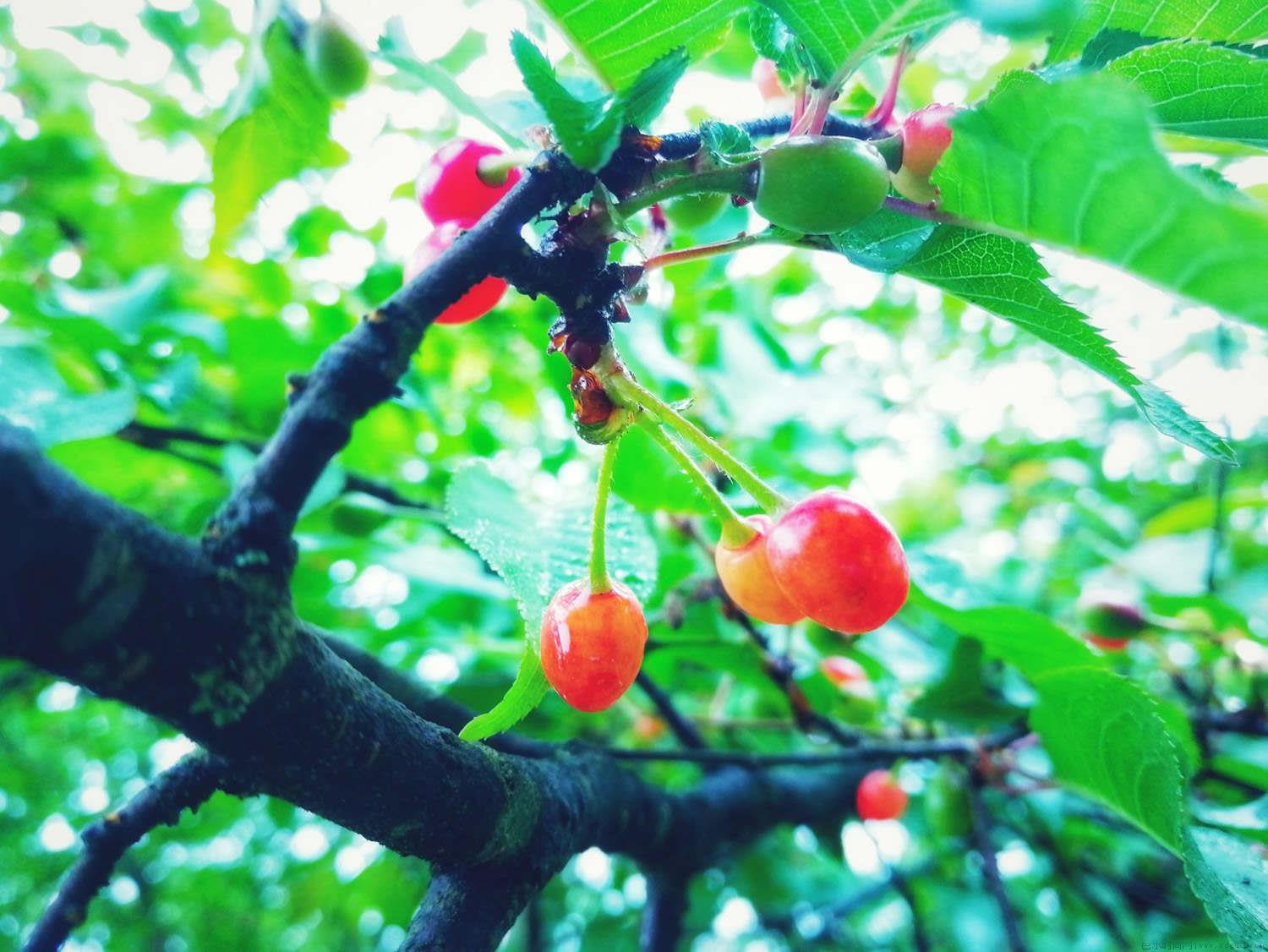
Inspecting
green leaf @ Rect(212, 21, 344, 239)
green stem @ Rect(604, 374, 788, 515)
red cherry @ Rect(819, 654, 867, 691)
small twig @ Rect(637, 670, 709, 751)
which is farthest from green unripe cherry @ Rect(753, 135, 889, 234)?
red cherry @ Rect(819, 654, 867, 691)

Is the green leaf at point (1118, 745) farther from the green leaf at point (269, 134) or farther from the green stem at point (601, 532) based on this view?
the green leaf at point (269, 134)

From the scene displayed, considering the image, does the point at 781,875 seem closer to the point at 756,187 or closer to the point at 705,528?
the point at 705,528

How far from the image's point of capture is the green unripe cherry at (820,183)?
554 millimetres

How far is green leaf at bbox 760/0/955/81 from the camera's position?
23.3 inches

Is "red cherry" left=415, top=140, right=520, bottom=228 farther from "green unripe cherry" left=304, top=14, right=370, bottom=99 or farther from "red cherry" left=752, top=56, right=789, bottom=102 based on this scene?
"green unripe cherry" left=304, top=14, right=370, bottom=99

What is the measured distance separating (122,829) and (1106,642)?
1665 millimetres

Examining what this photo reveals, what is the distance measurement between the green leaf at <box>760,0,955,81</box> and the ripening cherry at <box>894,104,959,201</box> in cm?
6

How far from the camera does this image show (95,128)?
7.47 feet

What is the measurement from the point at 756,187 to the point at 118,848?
62cm

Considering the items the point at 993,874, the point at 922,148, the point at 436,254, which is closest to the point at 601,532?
the point at 436,254

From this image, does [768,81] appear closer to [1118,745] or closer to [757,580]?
[757,580]

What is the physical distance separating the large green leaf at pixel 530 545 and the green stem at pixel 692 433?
144 millimetres

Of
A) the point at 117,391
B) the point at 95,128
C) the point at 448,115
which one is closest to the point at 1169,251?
the point at 117,391

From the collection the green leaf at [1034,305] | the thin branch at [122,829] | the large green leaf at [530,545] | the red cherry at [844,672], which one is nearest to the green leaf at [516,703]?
the large green leaf at [530,545]
